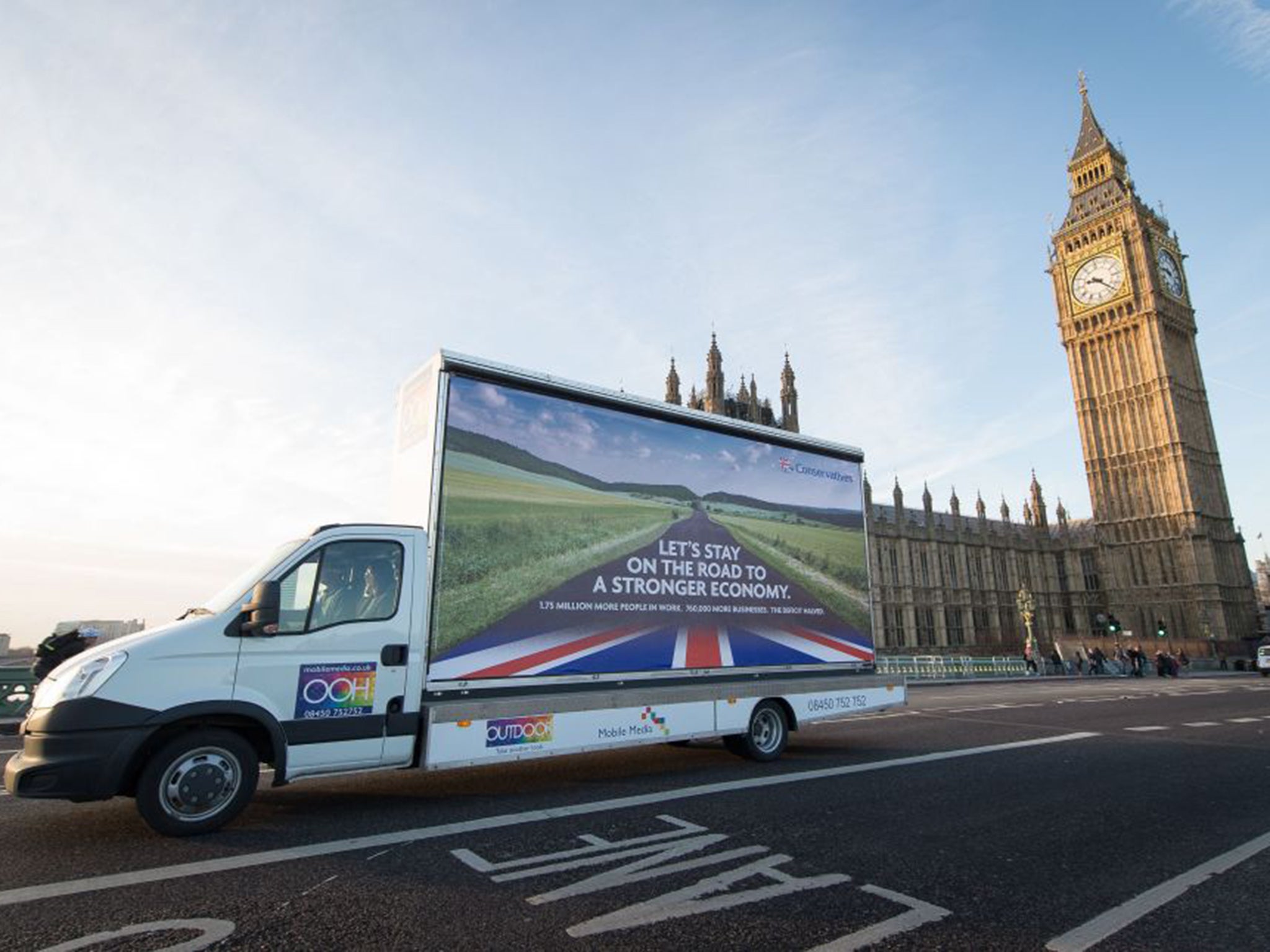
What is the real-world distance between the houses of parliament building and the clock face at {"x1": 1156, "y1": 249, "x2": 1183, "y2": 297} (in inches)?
11.4

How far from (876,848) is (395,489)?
5.38 metres

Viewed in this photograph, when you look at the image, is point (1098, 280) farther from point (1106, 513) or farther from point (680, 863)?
point (680, 863)

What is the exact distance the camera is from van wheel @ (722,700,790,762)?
8.40 meters

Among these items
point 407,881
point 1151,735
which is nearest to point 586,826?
point 407,881

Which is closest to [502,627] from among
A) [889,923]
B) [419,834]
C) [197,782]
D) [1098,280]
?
[419,834]

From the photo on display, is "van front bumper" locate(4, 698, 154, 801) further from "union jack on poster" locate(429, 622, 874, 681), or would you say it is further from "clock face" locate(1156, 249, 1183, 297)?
"clock face" locate(1156, 249, 1183, 297)

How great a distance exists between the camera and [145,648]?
5164mm

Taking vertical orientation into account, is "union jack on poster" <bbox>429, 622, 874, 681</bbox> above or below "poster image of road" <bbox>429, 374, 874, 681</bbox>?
below

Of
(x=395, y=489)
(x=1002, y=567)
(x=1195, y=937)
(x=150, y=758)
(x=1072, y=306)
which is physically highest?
(x=1072, y=306)

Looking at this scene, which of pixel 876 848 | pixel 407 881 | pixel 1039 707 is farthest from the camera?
pixel 1039 707

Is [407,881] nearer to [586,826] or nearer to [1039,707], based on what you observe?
[586,826]

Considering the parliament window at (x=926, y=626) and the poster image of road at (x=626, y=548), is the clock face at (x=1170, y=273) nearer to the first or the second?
the parliament window at (x=926, y=626)

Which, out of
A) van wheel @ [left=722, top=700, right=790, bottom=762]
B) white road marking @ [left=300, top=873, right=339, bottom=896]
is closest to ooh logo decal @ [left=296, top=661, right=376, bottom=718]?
white road marking @ [left=300, top=873, right=339, bottom=896]

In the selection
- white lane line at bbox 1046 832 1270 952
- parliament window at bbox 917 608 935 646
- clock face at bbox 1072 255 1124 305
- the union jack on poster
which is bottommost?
white lane line at bbox 1046 832 1270 952
